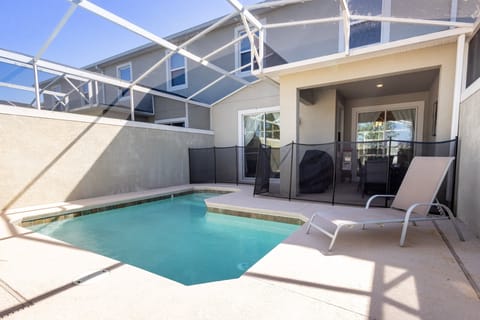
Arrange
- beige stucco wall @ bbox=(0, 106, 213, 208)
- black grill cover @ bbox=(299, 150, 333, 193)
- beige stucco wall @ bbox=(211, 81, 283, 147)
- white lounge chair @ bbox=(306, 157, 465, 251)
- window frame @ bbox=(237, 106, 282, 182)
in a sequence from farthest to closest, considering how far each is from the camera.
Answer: window frame @ bbox=(237, 106, 282, 182) → beige stucco wall @ bbox=(211, 81, 283, 147) → black grill cover @ bbox=(299, 150, 333, 193) → beige stucco wall @ bbox=(0, 106, 213, 208) → white lounge chair @ bbox=(306, 157, 465, 251)

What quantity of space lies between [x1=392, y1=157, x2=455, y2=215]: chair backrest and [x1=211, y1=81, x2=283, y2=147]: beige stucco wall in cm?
518

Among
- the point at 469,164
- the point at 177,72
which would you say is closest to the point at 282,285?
the point at 469,164

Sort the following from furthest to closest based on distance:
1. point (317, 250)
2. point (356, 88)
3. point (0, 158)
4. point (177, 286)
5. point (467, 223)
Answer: point (356, 88)
point (0, 158)
point (467, 223)
point (317, 250)
point (177, 286)

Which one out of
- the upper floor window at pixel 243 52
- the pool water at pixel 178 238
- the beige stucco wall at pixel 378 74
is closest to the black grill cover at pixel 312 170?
the beige stucco wall at pixel 378 74

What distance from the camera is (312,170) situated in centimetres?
585

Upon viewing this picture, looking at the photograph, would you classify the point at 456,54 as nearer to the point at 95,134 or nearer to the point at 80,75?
the point at 95,134

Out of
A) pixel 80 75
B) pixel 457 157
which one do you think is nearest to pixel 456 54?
pixel 457 157

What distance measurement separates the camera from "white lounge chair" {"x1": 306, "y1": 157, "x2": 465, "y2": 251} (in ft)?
8.86

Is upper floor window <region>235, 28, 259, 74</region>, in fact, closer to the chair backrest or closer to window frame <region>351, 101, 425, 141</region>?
window frame <region>351, 101, 425, 141</region>

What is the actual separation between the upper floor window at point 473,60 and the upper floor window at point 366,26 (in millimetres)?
1570

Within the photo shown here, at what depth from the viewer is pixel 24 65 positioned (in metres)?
5.72

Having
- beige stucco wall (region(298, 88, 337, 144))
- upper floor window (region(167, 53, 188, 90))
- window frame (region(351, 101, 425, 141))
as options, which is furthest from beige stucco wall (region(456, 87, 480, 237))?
upper floor window (region(167, 53, 188, 90))

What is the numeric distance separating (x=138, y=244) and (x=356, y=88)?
21.7ft

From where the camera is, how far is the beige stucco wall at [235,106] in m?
8.08
